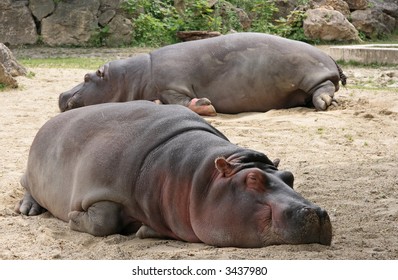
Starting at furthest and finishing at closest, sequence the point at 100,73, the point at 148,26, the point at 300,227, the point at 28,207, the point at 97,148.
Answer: the point at 148,26 → the point at 100,73 → the point at 28,207 → the point at 97,148 → the point at 300,227

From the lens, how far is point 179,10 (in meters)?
18.1

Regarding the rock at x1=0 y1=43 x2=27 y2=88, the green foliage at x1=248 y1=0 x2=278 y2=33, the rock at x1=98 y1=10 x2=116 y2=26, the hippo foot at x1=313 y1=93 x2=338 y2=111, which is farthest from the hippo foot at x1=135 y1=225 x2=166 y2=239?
the green foliage at x1=248 y1=0 x2=278 y2=33

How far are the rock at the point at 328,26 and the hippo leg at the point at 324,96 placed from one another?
9.15 m

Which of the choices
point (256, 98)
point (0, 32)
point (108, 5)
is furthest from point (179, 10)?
point (256, 98)

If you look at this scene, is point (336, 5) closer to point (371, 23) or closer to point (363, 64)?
point (371, 23)

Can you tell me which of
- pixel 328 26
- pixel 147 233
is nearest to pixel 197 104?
pixel 147 233

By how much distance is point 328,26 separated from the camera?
1761 centimetres

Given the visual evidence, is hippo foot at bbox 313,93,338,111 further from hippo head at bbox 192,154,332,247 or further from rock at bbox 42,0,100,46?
rock at bbox 42,0,100,46

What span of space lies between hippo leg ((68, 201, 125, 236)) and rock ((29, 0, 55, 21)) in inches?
496

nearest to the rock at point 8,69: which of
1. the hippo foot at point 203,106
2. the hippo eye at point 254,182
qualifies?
the hippo foot at point 203,106

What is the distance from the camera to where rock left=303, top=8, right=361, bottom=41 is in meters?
17.6

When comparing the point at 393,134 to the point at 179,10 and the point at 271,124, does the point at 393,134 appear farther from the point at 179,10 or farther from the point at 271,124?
the point at 179,10

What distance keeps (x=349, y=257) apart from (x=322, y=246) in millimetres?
146

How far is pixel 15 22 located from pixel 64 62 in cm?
320
